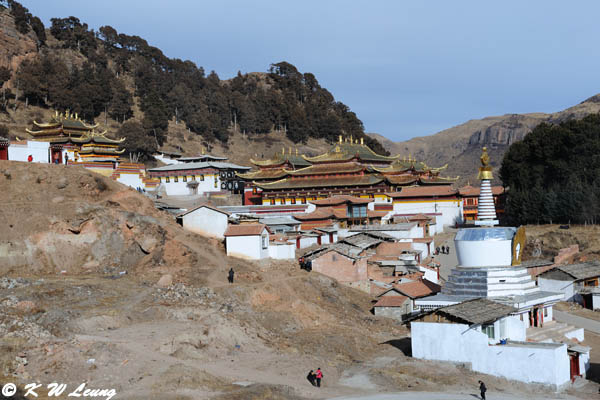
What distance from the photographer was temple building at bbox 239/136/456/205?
223ft

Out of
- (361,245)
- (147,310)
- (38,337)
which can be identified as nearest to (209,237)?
(361,245)

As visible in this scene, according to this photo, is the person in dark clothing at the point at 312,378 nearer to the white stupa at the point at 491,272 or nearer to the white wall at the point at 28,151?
the white stupa at the point at 491,272

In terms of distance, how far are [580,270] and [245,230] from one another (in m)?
23.2

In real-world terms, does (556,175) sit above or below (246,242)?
above

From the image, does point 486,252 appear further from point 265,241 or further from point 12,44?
point 12,44

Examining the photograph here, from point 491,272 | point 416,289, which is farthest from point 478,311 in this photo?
point 416,289

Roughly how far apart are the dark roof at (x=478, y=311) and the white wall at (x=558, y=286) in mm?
16630

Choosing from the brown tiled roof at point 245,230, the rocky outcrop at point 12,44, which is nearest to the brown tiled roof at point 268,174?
the brown tiled roof at point 245,230

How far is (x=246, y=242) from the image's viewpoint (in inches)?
1612

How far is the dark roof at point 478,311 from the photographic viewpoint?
25.1m

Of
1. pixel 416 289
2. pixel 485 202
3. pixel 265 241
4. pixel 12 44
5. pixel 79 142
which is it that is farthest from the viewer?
pixel 12 44

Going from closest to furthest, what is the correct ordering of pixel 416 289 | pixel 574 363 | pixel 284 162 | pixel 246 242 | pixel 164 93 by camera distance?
pixel 574 363 → pixel 416 289 → pixel 246 242 → pixel 284 162 → pixel 164 93

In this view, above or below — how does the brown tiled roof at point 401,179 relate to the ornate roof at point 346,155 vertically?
below

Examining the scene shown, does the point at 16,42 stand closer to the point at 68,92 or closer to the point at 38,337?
the point at 68,92
